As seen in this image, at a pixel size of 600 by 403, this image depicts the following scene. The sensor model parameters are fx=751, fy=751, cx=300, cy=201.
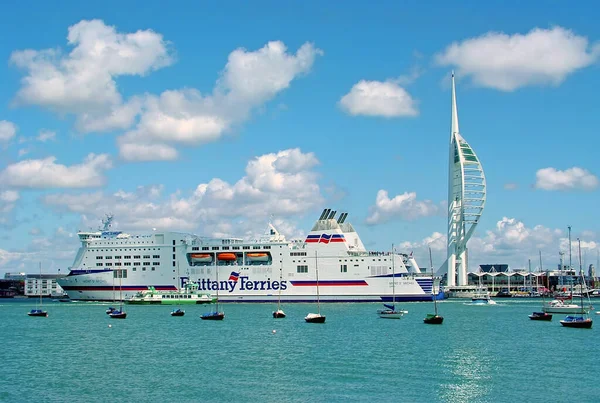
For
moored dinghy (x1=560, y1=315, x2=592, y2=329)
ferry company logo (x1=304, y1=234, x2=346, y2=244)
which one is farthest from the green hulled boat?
moored dinghy (x1=560, y1=315, x2=592, y2=329)

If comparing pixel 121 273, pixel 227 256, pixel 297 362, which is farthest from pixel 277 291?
pixel 297 362

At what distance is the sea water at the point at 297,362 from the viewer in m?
30.9

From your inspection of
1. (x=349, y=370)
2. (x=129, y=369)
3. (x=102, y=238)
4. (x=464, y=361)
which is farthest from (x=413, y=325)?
(x=102, y=238)

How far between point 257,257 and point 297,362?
54.0m

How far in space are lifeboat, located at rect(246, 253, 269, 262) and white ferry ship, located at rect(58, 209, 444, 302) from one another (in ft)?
0.40

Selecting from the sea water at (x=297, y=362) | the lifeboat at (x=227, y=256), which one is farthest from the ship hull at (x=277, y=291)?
the sea water at (x=297, y=362)

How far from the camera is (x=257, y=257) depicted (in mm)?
92938

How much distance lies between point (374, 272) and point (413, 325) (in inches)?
1101

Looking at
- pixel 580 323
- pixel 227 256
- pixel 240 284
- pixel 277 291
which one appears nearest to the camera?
pixel 580 323

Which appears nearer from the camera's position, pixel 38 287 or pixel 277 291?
pixel 277 291

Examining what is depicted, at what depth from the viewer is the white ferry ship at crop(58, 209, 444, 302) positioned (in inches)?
3511

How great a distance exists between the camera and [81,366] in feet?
126

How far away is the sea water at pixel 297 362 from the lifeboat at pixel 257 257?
27998 mm

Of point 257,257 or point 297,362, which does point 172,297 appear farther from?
point 297,362
